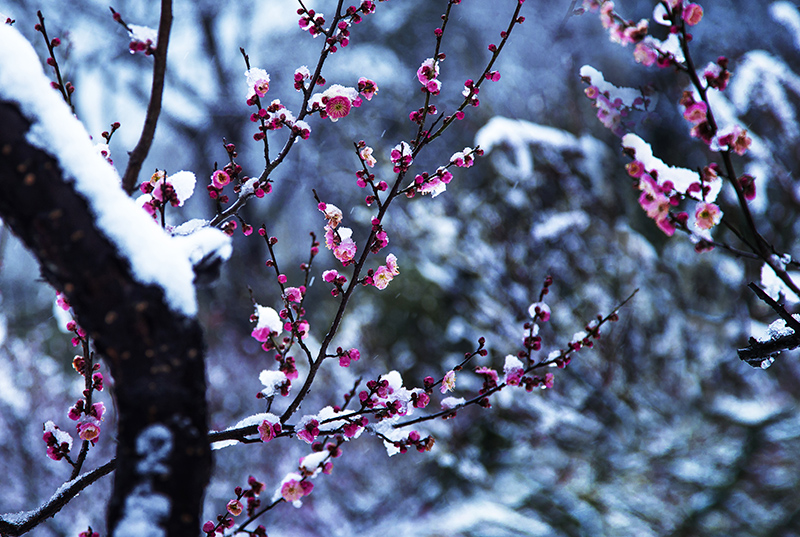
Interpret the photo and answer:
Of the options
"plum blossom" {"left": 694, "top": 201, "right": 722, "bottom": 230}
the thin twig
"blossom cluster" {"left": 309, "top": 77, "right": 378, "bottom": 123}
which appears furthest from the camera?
"blossom cluster" {"left": 309, "top": 77, "right": 378, "bottom": 123}

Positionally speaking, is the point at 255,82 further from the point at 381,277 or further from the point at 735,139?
the point at 735,139

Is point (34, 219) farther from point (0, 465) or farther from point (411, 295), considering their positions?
point (0, 465)

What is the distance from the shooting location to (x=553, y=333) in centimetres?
466

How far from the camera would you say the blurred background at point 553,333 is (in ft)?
14.7

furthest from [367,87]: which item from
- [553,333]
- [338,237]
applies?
[553,333]

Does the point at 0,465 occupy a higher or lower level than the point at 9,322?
lower

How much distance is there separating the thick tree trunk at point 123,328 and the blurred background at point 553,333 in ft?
8.90

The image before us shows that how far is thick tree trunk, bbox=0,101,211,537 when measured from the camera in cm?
97

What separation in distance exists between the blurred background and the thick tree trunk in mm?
2712

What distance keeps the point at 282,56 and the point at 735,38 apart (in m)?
6.62

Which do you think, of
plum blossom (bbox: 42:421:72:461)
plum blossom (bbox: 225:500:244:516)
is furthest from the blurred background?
plum blossom (bbox: 225:500:244:516)

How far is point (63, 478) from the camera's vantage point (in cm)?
527

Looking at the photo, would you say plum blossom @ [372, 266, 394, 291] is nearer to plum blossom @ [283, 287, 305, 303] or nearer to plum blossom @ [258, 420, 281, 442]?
plum blossom @ [283, 287, 305, 303]

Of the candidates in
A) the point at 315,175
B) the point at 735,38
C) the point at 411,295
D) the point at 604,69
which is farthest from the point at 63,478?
the point at 735,38
